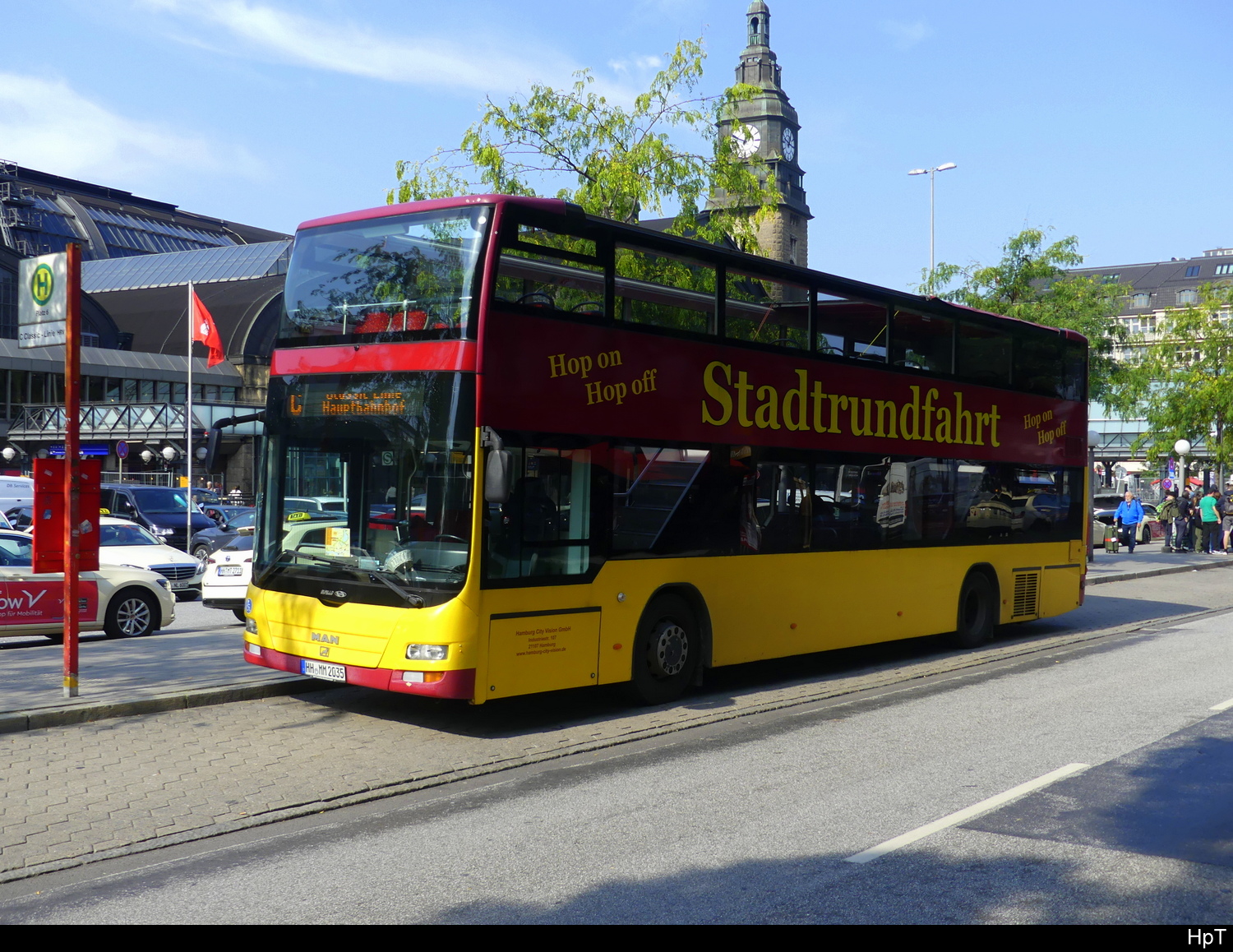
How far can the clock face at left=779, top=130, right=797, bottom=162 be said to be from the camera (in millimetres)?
86562

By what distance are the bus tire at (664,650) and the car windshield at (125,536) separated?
504 inches

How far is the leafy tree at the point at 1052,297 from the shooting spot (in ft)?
87.4

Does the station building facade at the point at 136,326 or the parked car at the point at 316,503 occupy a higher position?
the station building facade at the point at 136,326

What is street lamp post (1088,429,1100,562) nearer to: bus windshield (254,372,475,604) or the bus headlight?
bus windshield (254,372,475,604)

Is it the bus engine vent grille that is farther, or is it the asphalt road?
the bus engine vent grille

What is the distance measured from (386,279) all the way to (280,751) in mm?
3412

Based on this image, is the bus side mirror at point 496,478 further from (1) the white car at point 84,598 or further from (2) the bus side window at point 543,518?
(1) the white car at point 84,598

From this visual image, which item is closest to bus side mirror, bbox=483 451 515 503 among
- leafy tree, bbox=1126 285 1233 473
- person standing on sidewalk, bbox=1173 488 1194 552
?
person standing on sidewalk, bbox=1173 488 1194 552

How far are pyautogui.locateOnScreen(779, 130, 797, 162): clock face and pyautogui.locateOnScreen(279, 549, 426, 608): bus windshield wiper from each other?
268 feet

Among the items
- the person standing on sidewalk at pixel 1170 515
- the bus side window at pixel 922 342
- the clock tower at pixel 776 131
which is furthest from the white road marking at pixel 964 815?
the clock tower at pixel 776 131

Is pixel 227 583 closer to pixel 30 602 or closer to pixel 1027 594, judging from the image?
pixel 30 602
